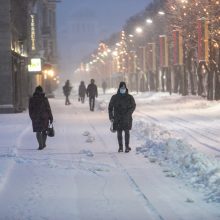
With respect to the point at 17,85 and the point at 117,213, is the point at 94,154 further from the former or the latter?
the point at 17,85

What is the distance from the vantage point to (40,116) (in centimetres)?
1855

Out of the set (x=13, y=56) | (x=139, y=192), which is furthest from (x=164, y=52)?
(x=139, y=192)

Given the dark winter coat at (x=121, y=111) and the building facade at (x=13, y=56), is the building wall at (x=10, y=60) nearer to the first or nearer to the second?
the building facade at (x=13, y=56)

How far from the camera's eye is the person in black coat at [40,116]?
1842 cm

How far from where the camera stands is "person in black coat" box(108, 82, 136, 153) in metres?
17.5

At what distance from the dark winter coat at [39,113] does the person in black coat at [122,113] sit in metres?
1.93

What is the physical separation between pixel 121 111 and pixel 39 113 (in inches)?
93.0

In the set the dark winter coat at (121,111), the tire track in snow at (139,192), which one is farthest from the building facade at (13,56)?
the tire track in snow at (139,192)

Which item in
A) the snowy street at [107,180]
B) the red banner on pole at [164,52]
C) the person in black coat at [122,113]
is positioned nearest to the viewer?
the snowy street at [107,180]

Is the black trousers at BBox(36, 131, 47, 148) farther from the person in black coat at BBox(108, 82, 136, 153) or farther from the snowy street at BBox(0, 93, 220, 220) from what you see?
the person in black coat at BBox(108, 82, 136, 153)

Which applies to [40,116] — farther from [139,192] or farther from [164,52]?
[164,52]

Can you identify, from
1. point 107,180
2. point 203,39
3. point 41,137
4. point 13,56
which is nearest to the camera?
point 107,180

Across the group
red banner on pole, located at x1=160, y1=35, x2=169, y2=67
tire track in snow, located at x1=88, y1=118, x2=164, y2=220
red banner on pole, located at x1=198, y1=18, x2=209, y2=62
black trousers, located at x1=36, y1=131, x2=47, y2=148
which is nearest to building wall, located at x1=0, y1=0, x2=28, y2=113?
red banner on pole, located at x1=198, y1=18, x2=209, y2=62

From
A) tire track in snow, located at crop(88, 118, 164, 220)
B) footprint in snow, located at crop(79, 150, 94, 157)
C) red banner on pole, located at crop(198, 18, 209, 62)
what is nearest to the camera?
tire track in snow, located at crop(88, 118, 164, 220)
